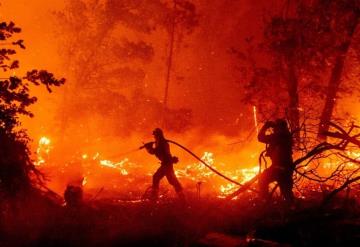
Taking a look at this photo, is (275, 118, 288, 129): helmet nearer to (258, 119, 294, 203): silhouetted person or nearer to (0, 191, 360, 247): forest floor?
(258, 119, 294, 203): silhouetted person

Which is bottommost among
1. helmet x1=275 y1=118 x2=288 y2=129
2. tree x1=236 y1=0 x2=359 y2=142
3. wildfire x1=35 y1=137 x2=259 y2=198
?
helmet x1=275 y1=118 x2=288 y2=129

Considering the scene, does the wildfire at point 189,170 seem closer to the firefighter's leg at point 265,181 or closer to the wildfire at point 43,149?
the wildfire at point 43,149

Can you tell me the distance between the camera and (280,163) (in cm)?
997

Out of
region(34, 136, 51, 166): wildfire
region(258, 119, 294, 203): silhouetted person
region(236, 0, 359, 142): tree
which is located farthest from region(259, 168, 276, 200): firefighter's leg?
region(34, 136, 51, 166): wildfire

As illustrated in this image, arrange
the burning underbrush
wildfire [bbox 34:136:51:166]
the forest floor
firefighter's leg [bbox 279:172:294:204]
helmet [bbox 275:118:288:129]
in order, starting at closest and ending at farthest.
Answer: the forest floor → firefighter's leg [bbox 279:172:294:204] → helmet [bbox 275:118:288:129] → the burning underbrush → wildfire [bbox 34:136:51:166]

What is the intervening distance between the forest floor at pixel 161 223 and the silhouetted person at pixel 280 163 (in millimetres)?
417

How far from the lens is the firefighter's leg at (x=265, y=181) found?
981 centimetres

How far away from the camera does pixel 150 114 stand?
24.3m

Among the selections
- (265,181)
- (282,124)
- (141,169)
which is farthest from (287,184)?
(141,169)

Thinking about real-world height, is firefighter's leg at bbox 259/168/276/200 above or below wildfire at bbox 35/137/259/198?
below

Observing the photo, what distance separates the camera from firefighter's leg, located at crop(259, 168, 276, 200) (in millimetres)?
9812

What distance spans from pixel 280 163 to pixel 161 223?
309 centimetres

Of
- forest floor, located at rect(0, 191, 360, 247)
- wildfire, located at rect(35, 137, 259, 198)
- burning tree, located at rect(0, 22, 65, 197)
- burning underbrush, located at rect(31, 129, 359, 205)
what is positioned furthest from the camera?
wildfire, located at rect(35, 137, 259, 198)

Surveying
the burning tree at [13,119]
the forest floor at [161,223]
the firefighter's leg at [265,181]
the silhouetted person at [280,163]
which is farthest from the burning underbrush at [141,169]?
the burning tree at [13,119]
